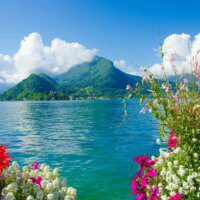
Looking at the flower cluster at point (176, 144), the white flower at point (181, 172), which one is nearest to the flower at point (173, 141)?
the flower cluster at point (176, 144)

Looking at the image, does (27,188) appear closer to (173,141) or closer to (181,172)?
(181,172)

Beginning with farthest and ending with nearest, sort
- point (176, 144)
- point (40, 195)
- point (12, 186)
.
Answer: point (176, 144)
point (40, 195)
point (12, 186)

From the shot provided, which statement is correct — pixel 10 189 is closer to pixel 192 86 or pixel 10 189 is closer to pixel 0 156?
pixel 0 156

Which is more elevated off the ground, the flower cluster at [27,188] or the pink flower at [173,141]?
the pink flower at [173,141]

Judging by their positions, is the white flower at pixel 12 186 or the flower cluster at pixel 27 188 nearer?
the white flower at pixel 12 186

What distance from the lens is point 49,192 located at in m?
7.20

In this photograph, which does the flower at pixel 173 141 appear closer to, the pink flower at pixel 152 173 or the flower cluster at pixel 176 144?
the flower cluster at pixel 176 144

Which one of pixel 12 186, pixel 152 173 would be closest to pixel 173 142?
pixel 152 173

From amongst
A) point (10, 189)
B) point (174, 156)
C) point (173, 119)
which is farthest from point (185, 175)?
point (10, 189)

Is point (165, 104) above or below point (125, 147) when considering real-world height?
above

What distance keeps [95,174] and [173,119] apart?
8.89 meters

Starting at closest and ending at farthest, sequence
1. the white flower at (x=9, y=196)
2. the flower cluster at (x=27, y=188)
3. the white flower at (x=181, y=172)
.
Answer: the white flower at (x=9, y=196)
the flower cluster at (x=27, y=188)
the white flower at (x=181, y=172)

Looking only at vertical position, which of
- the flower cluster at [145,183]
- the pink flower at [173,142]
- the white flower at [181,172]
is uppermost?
the pink flower at [173,142]

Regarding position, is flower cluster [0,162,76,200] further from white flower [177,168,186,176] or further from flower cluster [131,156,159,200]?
white flower [177,168,186,176]
